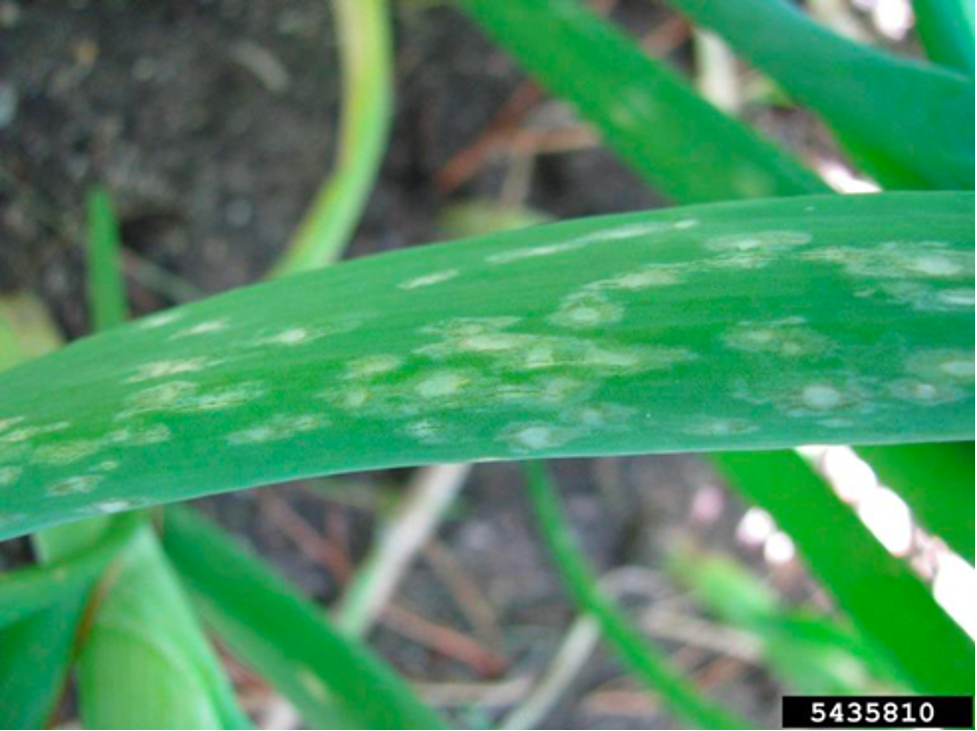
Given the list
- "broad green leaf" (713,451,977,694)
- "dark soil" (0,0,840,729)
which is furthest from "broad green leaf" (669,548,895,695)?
"broad green leaf" (713,451,977,694)

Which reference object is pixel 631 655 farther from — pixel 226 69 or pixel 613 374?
pixel 226 69

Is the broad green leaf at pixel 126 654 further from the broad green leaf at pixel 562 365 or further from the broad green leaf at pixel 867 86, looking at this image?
the broad green leaf at pixel 867 86

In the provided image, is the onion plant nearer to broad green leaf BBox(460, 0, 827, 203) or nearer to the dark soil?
broad green leaf BBox(460, 0, 827, 203)

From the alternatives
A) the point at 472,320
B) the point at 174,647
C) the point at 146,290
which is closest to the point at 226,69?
the point at 146,290

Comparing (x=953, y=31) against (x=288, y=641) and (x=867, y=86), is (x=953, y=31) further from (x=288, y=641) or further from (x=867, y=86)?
(x=288, y=641)

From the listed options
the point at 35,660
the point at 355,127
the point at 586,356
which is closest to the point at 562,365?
the point at 586,356
